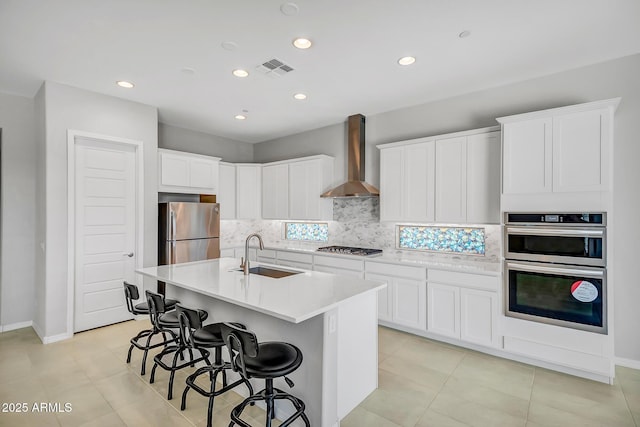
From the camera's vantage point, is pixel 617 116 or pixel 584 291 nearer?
pixel 584 291

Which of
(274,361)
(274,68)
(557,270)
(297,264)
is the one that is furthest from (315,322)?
(297,264)

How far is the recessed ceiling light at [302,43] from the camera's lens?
2712 mm

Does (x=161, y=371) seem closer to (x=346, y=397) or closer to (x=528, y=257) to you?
(x=346, y=397)

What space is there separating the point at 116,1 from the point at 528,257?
4069mm

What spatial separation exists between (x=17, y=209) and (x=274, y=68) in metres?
3.78

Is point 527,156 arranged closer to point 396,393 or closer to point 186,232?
point 396,393

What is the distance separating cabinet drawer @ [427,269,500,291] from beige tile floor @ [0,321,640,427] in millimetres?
745

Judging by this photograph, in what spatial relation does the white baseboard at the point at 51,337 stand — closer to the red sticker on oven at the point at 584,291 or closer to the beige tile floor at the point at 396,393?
the beige tile floor at the point at 396,393

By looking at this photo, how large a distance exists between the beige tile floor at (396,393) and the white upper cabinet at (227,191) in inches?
111

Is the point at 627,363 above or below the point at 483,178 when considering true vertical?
below

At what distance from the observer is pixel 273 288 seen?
7.91 ft

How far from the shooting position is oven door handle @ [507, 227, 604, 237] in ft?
8.88

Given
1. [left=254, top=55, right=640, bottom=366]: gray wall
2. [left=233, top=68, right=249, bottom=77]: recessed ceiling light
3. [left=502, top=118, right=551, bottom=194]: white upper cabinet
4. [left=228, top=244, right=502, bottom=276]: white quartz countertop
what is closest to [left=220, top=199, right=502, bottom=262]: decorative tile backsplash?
[left=228, top=244, right=502, bottom=276]: white quartz countertop

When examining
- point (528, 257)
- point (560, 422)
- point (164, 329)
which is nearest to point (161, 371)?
point (164, 329)
